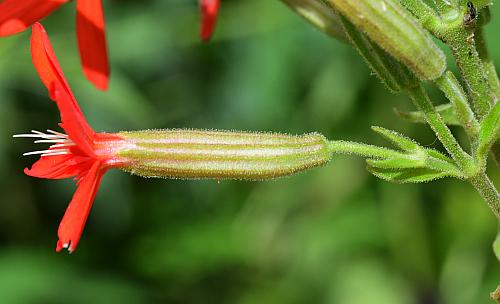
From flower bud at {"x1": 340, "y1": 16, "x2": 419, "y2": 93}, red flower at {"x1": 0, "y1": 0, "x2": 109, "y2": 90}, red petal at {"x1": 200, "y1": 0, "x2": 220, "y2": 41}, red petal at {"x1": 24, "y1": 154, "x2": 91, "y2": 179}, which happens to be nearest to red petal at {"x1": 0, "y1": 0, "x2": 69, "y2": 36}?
red flower at {"x1": 0, "y1": 0, "x2": 109, "y2": 90}

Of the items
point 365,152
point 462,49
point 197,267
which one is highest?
point 462,49

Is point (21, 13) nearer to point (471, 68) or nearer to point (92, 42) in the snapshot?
point (92, 42)

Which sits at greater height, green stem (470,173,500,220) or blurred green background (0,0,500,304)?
green stem (470,173,500,220)

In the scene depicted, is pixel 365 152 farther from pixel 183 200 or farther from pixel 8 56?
pixel 183 200

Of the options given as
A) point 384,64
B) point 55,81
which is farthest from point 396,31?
point 55,81

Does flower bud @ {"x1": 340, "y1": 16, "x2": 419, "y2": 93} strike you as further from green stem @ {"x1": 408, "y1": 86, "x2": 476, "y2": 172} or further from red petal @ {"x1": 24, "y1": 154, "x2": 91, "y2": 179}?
red petal @ {"x1": 24, "y1": 154, "x2": 91, "y2": 179}

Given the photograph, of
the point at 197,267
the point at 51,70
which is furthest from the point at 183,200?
the point at 51,70
